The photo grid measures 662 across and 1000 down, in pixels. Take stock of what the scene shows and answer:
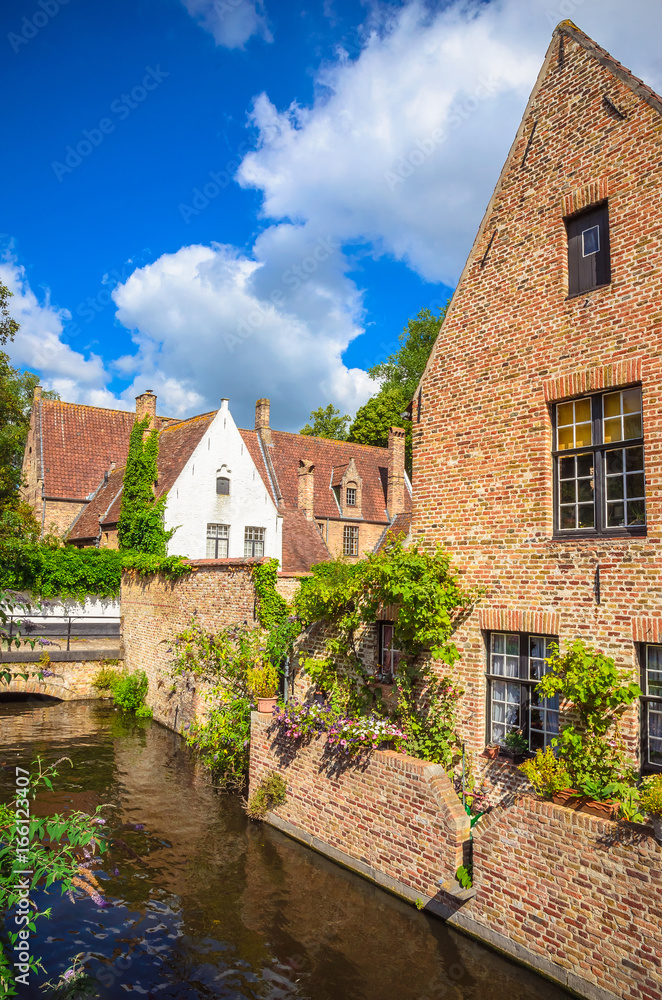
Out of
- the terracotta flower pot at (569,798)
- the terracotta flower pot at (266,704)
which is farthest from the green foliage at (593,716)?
the terracotta flower pot at (266,704)

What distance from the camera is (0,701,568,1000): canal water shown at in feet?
23.6

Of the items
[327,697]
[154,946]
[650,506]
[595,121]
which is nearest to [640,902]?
[650,506]

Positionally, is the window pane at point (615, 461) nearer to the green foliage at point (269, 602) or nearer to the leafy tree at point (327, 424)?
the green foliage at point (269, 602)

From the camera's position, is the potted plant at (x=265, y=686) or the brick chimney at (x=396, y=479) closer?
the potted plant at (x=265, y=686)

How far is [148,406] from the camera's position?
28938 millimetres

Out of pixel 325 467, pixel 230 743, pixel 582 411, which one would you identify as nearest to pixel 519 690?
pixel 582 411

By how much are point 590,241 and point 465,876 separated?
26.5 ft

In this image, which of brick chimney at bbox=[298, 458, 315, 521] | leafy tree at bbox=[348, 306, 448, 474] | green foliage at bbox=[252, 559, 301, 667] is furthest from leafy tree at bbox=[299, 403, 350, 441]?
green foliage at bbox=[252, 559, 301, 667]

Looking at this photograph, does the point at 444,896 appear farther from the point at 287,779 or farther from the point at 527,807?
the point at 287,779

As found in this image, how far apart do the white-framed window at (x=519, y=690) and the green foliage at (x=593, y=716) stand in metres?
0.47

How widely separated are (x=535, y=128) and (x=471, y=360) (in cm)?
330

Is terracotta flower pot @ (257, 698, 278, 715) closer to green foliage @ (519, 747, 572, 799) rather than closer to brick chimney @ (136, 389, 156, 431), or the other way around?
green foliage @ (519, 747, 572, 799)

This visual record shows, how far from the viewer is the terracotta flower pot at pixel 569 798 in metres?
7.43

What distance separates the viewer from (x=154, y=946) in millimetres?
7938
